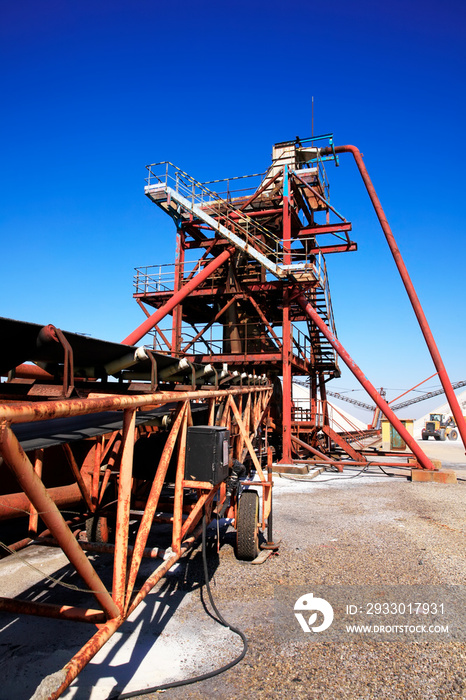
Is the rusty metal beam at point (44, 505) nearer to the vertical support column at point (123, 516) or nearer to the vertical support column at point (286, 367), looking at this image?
the vertical support column at point (123, 516)

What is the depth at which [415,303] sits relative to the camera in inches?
608

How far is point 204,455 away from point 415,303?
13.5 m

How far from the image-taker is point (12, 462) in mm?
1804

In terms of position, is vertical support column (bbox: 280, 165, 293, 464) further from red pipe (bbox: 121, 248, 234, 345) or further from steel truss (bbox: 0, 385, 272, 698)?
steel truss (bbox: 0, 385, 272, 698)

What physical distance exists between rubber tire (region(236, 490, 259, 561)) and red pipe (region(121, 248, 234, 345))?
967 centimetres

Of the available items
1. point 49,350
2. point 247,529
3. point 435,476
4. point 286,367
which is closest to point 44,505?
point 49,350

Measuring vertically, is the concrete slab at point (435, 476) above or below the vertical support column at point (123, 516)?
below

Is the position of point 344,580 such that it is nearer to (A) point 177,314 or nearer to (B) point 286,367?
(B) point 286,367

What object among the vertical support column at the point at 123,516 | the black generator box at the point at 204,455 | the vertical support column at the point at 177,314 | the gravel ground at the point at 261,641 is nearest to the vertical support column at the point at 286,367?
the vertical support column at the point at 177,314

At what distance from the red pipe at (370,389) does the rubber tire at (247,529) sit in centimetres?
970

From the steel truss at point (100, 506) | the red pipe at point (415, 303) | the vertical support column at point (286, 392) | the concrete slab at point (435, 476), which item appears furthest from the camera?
the vertical support column at point (286, 392)

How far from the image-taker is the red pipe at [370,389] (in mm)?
14383

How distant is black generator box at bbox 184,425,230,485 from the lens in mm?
4234

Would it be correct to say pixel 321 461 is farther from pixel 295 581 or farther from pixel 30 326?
pixel 30 326
